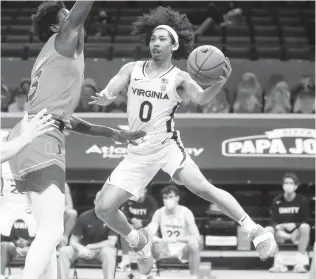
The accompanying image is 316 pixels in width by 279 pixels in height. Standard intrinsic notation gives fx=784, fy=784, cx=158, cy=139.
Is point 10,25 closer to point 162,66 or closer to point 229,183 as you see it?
point 229,183

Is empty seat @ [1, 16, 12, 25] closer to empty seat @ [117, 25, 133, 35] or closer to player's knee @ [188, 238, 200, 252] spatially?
empty seat @ [117, 25, 133, 35]

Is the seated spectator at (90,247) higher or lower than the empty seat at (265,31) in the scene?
lower

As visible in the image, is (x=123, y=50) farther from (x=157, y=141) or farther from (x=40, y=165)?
(x=40, y=165)

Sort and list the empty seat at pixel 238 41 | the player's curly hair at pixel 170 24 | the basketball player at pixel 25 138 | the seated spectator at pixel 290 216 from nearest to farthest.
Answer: the basketball player at pixel 25 138 → the player's curly hair at pixel 170 24 → the seated spectator at pixel 290 216 → the empty seat at pixel 238 41

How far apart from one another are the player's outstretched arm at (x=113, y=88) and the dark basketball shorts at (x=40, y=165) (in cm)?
85

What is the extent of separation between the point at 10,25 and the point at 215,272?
5.84 meters

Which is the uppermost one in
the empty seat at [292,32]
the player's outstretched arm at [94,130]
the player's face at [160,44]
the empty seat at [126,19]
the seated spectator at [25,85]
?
the empty seat at [126,19]

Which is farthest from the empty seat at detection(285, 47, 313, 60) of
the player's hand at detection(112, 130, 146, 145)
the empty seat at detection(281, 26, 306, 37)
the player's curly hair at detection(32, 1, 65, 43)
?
the player's curly hair at detection(32, 1, 65, 43)

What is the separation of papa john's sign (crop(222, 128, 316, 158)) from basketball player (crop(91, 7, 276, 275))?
406 centimetres

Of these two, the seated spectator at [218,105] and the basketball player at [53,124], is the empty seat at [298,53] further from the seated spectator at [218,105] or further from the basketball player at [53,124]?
the basketball player at [53,124]

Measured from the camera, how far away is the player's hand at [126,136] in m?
5.30

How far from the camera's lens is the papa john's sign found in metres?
9.71

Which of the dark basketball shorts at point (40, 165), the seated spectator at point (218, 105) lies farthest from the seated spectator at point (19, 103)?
the dark basketball shorts at point (40, 165)

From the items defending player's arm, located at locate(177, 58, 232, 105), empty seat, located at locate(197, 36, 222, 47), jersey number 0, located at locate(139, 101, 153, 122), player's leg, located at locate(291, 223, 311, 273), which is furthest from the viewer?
empty seat, located at locate(197, 36, 222, 47)
